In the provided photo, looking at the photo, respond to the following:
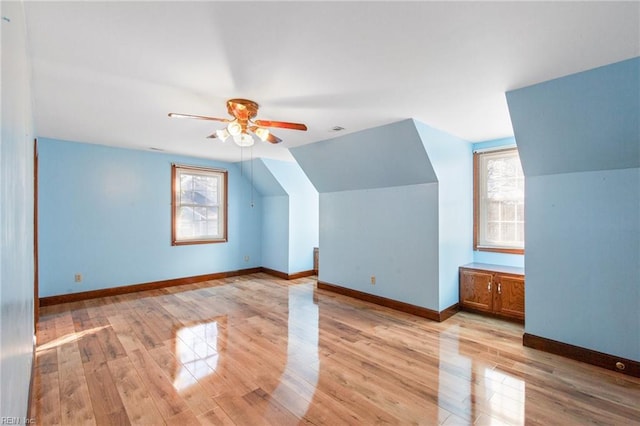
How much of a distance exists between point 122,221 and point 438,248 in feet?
15.9

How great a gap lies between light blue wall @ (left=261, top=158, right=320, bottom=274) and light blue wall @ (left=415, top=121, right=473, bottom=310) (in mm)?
2853

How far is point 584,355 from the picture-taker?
8.86 ft

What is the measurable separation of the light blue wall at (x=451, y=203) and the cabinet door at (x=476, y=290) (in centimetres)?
10

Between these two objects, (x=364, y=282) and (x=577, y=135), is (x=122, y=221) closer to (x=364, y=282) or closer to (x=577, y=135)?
(x=364, y=282)

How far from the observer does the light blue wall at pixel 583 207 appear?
236 cm

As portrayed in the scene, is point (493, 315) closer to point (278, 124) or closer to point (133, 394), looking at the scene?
point (278, 124)

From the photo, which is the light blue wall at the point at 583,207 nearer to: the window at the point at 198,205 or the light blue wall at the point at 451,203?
the light blue wall at the point at 451,203

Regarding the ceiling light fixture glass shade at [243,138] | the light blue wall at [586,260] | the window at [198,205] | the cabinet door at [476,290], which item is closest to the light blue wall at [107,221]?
the window at [198,205]

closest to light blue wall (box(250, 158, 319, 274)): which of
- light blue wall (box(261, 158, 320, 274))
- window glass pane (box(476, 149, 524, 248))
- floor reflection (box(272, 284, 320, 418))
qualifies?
light blue wall (box(261, 158, 320, 274))

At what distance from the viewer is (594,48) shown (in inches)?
74.4

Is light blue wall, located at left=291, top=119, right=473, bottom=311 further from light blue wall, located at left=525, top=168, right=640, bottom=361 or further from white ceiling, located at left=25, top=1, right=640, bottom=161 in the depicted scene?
light blue wall, located at left=525, top=168, right=640, bottom=361

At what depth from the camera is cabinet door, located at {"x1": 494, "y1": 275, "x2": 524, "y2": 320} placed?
142 inches

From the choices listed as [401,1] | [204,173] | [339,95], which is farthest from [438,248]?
[204,173]

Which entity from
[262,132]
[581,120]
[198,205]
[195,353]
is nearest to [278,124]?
[262,132]
